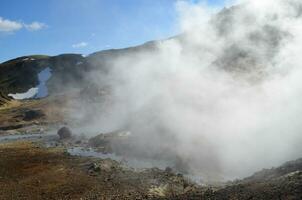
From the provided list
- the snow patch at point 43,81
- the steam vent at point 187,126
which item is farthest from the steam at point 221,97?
the snow patch at point 43,81

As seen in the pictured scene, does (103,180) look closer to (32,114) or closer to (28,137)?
(28,137)

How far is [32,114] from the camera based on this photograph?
109m

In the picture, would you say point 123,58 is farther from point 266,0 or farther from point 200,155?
point 200,155

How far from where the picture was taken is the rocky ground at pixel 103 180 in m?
27.8

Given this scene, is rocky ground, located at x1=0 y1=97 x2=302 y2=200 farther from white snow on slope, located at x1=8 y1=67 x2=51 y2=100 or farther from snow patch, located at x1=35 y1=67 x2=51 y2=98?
white snow on slope, located at x1=8 y1=67 x2=51 y2=100

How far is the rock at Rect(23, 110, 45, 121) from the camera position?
355 feet

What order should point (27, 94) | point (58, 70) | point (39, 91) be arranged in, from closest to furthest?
point (39, 91) < point (27, 94) < point (58, 70)

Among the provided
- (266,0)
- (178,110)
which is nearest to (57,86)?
(266,0)

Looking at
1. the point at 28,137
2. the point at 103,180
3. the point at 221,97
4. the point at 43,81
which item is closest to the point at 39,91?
the point at 43,81

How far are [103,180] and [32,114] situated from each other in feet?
244

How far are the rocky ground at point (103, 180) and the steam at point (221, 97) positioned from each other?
19.3ft

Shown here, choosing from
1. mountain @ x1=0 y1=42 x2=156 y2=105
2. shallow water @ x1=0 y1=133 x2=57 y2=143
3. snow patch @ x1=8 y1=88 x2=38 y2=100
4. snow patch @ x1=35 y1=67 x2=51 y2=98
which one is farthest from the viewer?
snow patch @ x1=8 y1=88 x2=38 y2=100

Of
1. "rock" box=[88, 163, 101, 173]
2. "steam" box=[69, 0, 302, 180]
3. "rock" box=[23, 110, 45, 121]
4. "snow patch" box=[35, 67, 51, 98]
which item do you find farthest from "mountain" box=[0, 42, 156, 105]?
"rock" box=[88, 163, 101, 173]

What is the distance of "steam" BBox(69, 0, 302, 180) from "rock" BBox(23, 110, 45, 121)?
10828 mm
